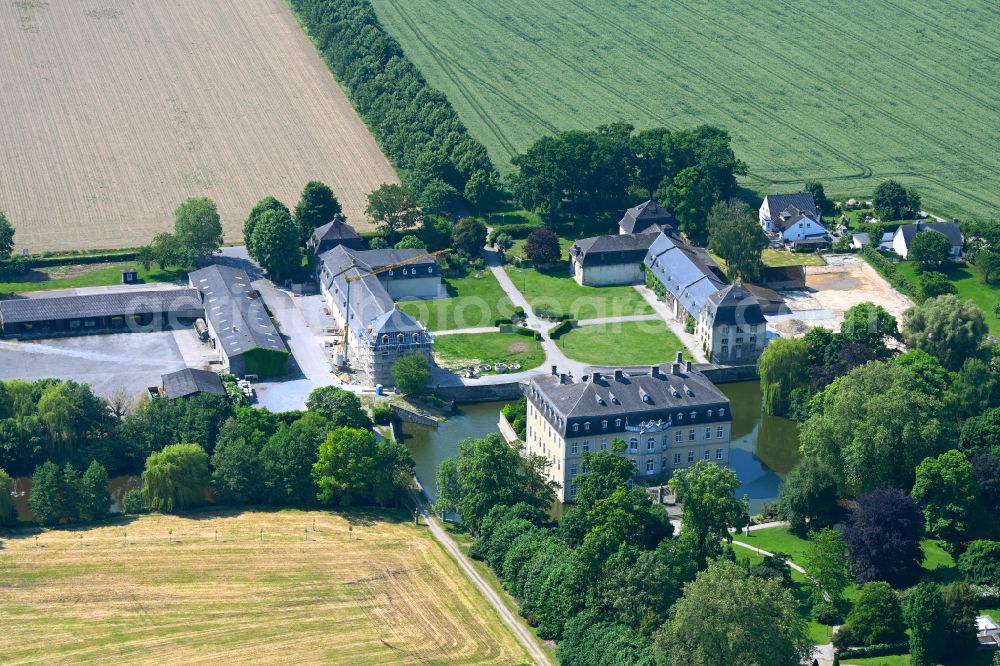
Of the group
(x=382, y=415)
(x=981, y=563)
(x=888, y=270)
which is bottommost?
(x=888, y=270)

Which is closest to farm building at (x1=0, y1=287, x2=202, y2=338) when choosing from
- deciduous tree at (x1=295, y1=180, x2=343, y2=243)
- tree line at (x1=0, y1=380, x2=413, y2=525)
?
deciduous tree at (x1=295, y1=180, x2=343, y2=243)

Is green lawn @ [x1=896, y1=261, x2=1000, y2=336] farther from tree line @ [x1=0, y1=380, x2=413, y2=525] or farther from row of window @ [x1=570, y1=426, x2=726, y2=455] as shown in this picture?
tree line @ [x1=0, y1=380, x2=413, y2=525]

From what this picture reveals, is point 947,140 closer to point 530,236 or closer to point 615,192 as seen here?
point 615,192

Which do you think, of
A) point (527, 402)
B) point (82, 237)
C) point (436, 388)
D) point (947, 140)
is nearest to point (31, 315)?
point (82, 237)

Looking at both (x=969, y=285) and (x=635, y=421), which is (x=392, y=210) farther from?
(x=969, y=285)

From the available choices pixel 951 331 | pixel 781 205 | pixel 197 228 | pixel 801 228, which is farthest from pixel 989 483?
pixel 197 228

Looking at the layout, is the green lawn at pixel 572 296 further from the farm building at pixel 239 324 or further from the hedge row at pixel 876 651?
the hedge row at pixel 876 651

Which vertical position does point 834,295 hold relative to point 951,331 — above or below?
below
